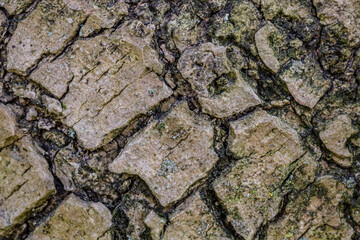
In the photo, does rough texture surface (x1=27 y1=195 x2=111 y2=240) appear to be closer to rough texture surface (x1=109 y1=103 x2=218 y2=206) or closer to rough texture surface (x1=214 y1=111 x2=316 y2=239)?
rough texture surface (x1=109 y1=103 x2=218 y2=206)

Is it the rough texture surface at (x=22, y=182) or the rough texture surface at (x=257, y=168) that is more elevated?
the rough texture surface at (x=22, y=182)

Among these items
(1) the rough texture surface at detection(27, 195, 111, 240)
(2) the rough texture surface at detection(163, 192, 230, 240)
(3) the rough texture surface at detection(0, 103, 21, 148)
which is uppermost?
(3) the rough texture surface at detection(0, 103, 21, 148)

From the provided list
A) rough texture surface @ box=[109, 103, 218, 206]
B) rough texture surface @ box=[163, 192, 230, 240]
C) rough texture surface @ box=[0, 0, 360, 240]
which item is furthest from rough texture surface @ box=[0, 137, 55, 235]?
rough texture surface @ box=[163, 192, 230, 240]

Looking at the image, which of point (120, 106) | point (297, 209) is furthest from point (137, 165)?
point (297, 209)

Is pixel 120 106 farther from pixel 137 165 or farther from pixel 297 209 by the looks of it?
pixel 297 209

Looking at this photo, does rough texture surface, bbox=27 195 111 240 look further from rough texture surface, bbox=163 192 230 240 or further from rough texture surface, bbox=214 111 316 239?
rough texture surface, bbox=214 111 316 239

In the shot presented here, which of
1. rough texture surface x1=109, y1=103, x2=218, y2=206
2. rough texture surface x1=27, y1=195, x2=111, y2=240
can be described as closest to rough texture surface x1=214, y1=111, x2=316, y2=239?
rough texture surface x1=109, y1=103, x2=218, y2=206

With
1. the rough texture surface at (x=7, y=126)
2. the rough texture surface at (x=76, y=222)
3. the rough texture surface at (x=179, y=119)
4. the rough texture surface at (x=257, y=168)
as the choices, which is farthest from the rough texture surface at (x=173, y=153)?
the rough texture surface at (x=7, y=126)

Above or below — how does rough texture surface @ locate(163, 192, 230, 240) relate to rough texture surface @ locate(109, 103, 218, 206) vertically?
below

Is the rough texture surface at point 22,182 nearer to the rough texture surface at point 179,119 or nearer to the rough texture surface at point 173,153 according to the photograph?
the rough texture surface at point 179,119
